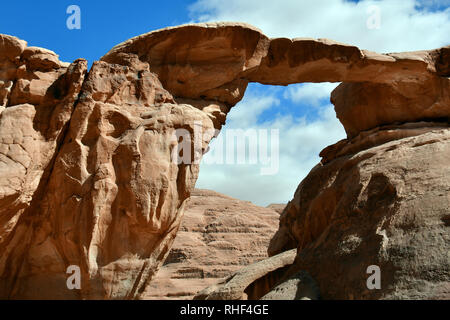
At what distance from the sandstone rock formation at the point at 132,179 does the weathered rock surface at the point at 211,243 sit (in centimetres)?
1369

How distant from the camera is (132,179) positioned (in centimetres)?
892

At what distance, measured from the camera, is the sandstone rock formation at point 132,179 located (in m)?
8.48

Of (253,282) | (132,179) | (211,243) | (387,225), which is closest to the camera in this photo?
Result: (387,225)

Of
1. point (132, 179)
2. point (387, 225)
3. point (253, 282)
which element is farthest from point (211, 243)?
point (387, 225)

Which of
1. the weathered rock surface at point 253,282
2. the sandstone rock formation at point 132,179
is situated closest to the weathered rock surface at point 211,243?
the weathered rock surface at point 253,282

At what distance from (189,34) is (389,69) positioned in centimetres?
463

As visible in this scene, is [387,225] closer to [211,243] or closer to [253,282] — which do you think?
[253,282]

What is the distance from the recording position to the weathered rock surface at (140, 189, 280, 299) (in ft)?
81.9

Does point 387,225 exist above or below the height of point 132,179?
below

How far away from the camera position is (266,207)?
120 feet

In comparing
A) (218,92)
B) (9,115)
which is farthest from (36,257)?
(218,92)

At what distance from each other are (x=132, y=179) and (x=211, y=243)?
65.5 feet
